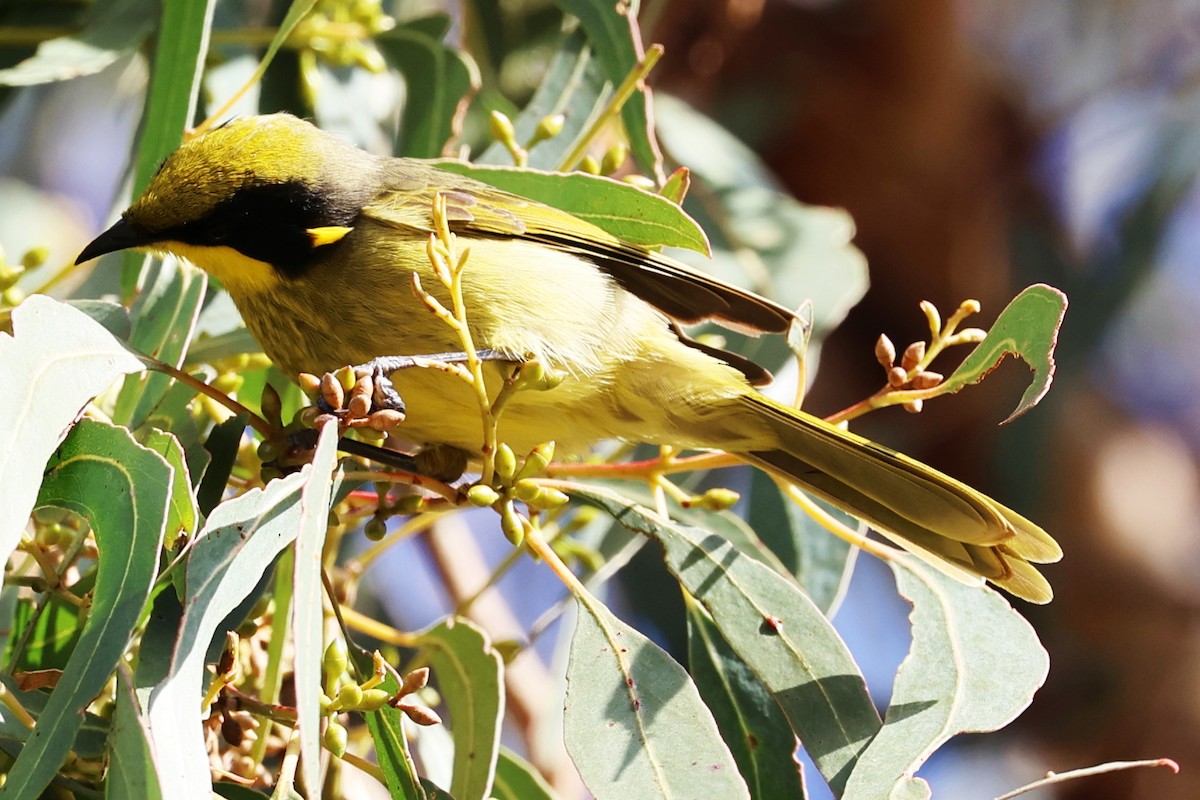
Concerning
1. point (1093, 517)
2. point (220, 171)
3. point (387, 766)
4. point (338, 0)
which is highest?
point (338, 0)

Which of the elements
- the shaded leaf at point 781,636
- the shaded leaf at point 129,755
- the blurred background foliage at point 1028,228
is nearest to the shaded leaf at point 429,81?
the shaded leaf at point 781,636

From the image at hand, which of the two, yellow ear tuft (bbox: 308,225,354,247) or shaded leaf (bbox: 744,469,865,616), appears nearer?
yellow ear tuft (bbox: 308,225,354,247)

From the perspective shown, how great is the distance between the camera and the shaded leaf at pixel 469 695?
7.09ft

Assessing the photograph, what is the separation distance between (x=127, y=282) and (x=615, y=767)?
4.62ft

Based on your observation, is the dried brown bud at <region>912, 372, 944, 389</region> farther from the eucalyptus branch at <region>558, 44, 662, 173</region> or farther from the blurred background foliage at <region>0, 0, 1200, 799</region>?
the blurred background foliage at <region>0, 0, 1200, 799</region>

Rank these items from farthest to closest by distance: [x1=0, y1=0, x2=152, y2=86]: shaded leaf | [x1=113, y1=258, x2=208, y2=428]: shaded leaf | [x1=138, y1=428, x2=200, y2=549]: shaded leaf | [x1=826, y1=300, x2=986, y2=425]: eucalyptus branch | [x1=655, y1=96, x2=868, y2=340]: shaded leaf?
1. [x1=655, y1=96, x2=868, y2=340]: shaded leaf
2. [x1=0, y1=0, x2=152, y2=86]: shaded leaf
3. [x1=113, y1=258, x2=208, y2=428]: shaded leaf
4. [x1=826, y1=300, x2=986, y2=425]: eucalyptus branch
5. [x1=138, y1=428, x2=200, y2=549]: shaded leaf

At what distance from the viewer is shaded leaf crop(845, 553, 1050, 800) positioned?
1920 mm

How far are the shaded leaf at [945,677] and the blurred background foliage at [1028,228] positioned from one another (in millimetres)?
3705

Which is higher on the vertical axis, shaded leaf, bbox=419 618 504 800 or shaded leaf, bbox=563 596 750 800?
shaded leaf, bbox=563 596 750 800

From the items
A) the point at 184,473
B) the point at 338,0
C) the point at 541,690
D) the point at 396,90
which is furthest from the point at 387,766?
the point at 541,690

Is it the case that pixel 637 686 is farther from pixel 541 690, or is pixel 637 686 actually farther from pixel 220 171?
pixel 541 690

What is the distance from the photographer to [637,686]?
2117 mm

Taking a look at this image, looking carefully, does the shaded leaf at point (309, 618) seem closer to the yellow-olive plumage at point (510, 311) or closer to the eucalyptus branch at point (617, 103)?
the yellow-olive plumage at point (510, 311)

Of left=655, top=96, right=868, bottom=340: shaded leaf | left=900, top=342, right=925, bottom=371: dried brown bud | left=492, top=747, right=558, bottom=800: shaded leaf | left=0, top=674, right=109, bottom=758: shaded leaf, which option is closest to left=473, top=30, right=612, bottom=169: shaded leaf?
left=655, top=96, right=868, bottom=340: shaded leaf
